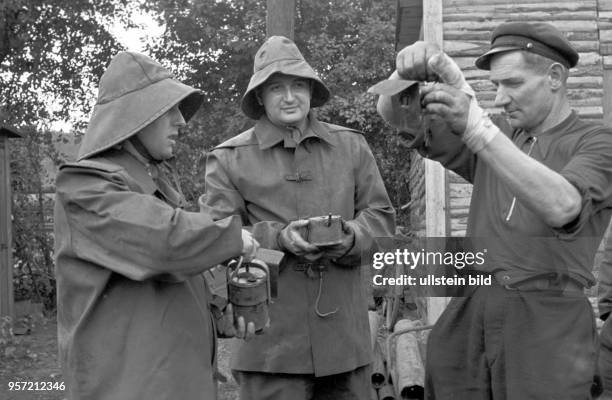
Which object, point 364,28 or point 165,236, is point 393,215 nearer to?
point 165,236

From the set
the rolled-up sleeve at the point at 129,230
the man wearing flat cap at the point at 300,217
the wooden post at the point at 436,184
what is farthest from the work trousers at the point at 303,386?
the wooden post at the point at 436,184

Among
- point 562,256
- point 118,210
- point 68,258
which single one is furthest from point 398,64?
point 68,258

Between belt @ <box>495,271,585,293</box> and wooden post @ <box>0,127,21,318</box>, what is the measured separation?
8789mm

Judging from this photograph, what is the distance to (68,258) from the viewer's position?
2.82m

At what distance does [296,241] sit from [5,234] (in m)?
7.86

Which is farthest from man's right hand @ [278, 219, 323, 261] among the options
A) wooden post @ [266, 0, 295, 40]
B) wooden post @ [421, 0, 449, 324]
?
wooden post @ [421, 0, 449, 324]

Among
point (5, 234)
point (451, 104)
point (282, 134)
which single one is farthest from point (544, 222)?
point (5, 234)

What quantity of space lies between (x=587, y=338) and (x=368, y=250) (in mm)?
1229

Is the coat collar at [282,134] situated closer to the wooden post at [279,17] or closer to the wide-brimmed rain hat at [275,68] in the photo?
the wide-brimmed rain hat at [275,68]

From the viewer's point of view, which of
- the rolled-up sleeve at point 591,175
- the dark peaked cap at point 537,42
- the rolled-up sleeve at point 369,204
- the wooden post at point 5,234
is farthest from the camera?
the wooden post at point 5,234

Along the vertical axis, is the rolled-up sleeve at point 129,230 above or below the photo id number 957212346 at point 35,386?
above

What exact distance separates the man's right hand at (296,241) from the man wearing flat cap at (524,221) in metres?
0.79

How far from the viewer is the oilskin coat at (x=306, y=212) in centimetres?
367

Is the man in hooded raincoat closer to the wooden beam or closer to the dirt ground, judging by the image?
the dirt ground
